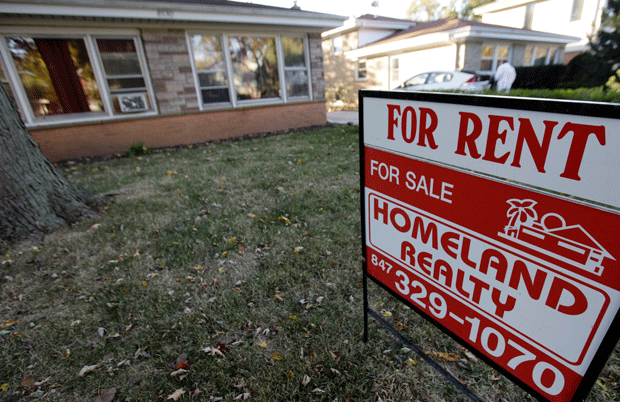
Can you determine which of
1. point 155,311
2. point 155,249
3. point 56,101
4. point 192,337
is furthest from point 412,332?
point 56,101

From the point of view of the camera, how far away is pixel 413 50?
17.9 metres

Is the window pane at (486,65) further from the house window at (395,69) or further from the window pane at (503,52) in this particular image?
the house window at (395,69)

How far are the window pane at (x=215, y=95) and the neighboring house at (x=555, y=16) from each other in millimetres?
22066

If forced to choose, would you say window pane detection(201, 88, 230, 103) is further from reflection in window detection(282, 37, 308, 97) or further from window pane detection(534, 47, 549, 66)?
window pane detection(534, 47, 549, 66)

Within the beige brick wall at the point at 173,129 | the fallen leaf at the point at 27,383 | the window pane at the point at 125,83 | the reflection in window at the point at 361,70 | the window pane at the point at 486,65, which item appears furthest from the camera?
the reflection in window at the point at 361,70

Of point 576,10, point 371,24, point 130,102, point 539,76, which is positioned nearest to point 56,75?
point 130,102

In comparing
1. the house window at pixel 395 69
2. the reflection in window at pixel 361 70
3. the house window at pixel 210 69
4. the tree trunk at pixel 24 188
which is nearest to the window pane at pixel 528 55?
the house window at pixel 395 69

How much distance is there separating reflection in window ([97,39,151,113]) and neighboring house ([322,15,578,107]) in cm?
1314

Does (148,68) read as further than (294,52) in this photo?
No

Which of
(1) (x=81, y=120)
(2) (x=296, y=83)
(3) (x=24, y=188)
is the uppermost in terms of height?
(2) (x=296, y=83)

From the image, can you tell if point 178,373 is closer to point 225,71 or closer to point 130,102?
point 130,102

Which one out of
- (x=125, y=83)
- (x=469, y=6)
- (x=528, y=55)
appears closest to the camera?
(x=125, y=83)

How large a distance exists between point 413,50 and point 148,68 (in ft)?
50.2

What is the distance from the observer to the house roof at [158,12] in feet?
22.5
